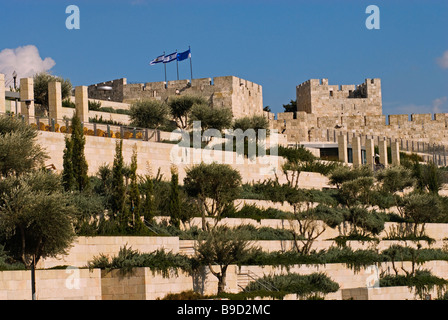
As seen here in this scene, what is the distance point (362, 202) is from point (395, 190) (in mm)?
4329

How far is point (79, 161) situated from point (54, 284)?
6936 millimetres

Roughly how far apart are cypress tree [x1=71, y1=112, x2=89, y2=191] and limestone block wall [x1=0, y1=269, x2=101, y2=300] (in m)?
5.26

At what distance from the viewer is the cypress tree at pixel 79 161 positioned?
1059 inches

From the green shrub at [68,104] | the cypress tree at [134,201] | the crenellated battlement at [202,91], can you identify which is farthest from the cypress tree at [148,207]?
the crenellated battlement at [202,91]

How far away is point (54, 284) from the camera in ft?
68.3

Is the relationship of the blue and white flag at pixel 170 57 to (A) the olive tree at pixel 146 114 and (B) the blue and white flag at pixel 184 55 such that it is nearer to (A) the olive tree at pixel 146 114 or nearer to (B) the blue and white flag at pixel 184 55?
(B) the blue and white flag at pixel 184 55

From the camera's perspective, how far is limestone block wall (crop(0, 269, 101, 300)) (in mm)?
19719

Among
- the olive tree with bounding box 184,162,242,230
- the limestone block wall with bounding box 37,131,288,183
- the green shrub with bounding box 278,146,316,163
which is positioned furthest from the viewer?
the green shrub with bounding box 278,146,316,163

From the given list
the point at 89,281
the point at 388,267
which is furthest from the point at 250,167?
the point at 89,281

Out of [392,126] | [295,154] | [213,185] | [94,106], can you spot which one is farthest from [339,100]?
[213,185]

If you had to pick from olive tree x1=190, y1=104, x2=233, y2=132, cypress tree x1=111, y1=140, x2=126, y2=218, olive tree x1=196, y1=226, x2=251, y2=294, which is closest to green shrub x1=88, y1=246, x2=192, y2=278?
olive tree x1=196, y1=226, x2=251, y2=294

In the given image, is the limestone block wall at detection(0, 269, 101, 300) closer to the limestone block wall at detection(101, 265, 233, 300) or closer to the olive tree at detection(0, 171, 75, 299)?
the limestone block wall at detection(101, 265, 233, 300)

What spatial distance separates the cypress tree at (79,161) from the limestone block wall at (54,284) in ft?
17.3

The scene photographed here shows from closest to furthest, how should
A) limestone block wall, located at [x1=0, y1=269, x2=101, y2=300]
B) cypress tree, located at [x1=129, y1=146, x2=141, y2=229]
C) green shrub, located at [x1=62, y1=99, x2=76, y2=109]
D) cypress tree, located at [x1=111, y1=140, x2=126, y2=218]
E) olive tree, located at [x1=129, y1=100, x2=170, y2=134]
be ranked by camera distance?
1. limestone block wall, located at [x1=0, y1=269, x2=101, y2=300]
2. cypress tree, located at [x1=129, y1=146, x2=141, y2=229]
3. cypress tree, located at [x1=111, y1=140, x2=126, y2=218]
4. green shrub, located at [x1=62, y1=99, x2=76, y2=109]
5. olive tree, located at [x1=129, y1=100, x2=170, y2=134]
